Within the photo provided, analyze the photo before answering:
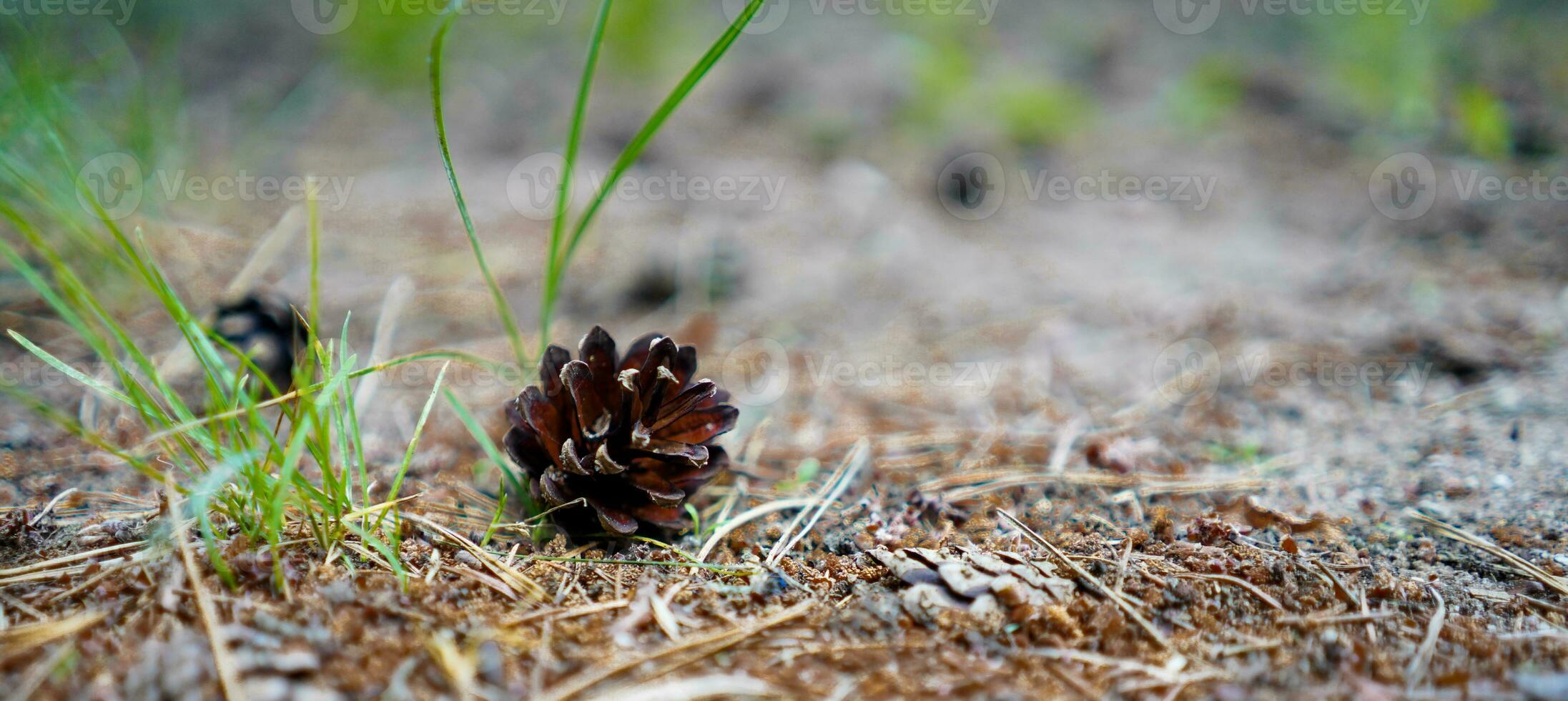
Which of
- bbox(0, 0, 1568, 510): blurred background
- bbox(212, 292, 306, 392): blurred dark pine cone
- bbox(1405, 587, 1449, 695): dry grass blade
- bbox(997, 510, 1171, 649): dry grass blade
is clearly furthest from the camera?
bbox(0, 0, 1568, 510): blurred background

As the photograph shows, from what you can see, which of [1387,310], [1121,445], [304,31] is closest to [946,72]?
[1387,310]

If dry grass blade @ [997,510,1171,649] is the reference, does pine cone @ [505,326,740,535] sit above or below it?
above

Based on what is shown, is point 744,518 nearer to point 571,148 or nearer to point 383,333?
point 571,148

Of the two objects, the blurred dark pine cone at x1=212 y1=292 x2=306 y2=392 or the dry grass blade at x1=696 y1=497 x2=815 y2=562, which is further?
the blurred dark pine cone at x1=212 y1=292 x2=306 y2=392

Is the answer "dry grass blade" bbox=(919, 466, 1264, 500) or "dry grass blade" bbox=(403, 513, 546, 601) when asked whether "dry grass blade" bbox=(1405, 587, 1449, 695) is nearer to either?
"dry grass blade" bbox=(919, 466, 1264, 500)

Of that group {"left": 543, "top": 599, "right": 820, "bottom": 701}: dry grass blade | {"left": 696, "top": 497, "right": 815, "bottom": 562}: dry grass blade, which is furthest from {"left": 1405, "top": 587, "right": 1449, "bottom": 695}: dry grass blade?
{"left": 696, "top": 497, "right": 815, "bottom": 562}: dry grass blade

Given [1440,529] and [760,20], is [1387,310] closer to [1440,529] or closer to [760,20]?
[1440,529]

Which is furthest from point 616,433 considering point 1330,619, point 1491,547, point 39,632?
point 1491,547

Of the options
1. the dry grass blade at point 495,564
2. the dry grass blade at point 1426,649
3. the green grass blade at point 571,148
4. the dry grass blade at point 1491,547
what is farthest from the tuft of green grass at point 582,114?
the dry grass blade at point 1491,547
